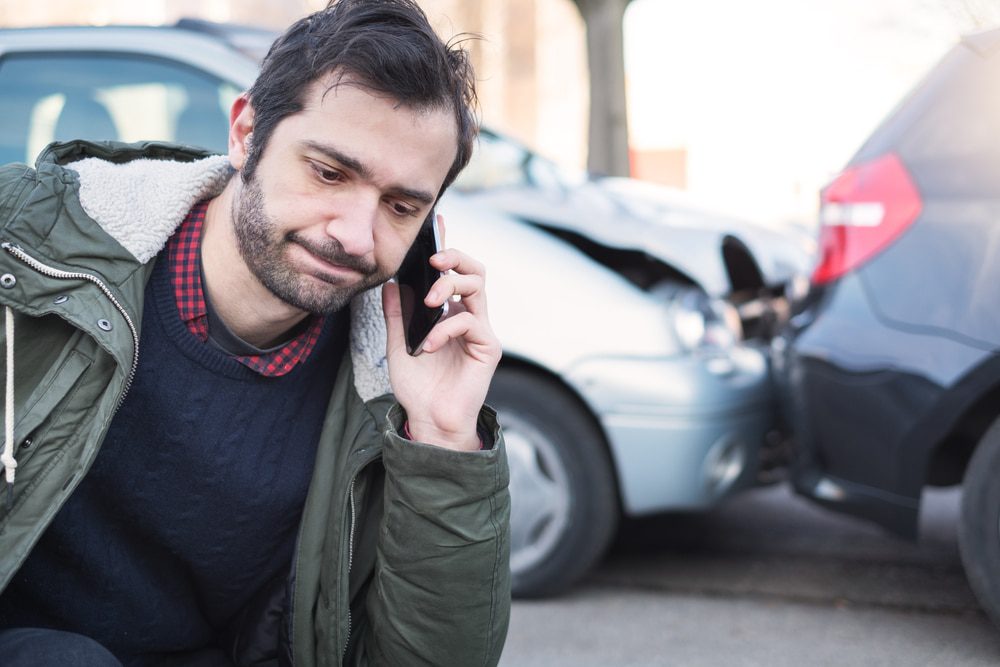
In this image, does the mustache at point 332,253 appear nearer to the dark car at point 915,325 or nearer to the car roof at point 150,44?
the dark car at point 915,325

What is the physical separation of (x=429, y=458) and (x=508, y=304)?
4.82 feet

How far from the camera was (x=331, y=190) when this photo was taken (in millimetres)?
2018

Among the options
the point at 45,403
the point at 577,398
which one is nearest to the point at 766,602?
the point at 577,398

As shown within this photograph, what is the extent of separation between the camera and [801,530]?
13.8 feet

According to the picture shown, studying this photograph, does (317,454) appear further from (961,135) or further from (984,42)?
(984,42)

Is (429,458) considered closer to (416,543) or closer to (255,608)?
(416,543)

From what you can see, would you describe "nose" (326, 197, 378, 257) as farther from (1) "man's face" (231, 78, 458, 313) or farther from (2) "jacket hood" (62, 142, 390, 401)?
(2) "jacket hood" (62, 142, 390, 401)

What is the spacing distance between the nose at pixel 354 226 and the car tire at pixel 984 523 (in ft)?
5.64

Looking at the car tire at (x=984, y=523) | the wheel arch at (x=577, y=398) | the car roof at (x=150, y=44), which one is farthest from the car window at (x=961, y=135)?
the car roof at (x=150, y=44)

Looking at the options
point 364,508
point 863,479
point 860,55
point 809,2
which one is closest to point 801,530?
point 863,479

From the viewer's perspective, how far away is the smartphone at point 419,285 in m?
2.14

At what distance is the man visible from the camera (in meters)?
2.01

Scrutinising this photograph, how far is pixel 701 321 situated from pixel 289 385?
5.72 ft

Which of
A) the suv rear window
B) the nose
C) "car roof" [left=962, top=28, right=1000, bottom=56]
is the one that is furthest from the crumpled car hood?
the nose
